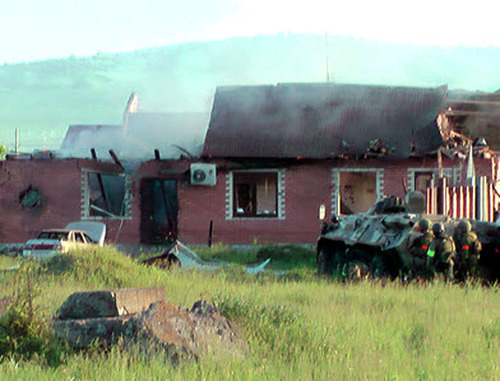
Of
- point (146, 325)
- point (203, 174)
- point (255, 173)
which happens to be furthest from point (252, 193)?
point (146, 325)

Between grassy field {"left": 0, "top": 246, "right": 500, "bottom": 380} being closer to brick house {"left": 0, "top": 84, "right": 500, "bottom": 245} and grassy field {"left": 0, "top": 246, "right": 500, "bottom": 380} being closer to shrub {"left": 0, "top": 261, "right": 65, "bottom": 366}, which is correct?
shrub {"left": 0, "top": 261, "right": 65, "bottom": 366}

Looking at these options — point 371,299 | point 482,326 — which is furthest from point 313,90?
point 482,326

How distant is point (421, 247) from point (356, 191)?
18.4 m

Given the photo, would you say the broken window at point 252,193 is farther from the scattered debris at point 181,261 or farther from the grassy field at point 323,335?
the grassy field at point 323,335

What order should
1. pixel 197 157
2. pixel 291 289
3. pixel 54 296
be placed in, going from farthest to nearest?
pixel 197 157, pixel 291 289, pixel 54 296

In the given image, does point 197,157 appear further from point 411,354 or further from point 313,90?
point 411,354

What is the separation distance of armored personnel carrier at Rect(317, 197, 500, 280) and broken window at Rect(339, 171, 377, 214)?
14625mm

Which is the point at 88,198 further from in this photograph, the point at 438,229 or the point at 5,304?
the point at 5,304

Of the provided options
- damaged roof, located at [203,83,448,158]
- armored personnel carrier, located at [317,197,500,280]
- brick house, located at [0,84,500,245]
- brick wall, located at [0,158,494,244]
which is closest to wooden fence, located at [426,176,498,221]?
armored personnel carrier, located at [317,197,500,280]

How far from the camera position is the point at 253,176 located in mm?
26734

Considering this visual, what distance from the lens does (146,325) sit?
714 cm

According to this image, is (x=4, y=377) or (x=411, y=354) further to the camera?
(x=411, y=354)

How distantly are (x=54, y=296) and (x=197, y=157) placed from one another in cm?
1528

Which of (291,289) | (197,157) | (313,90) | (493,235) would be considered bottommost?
(291,289)
